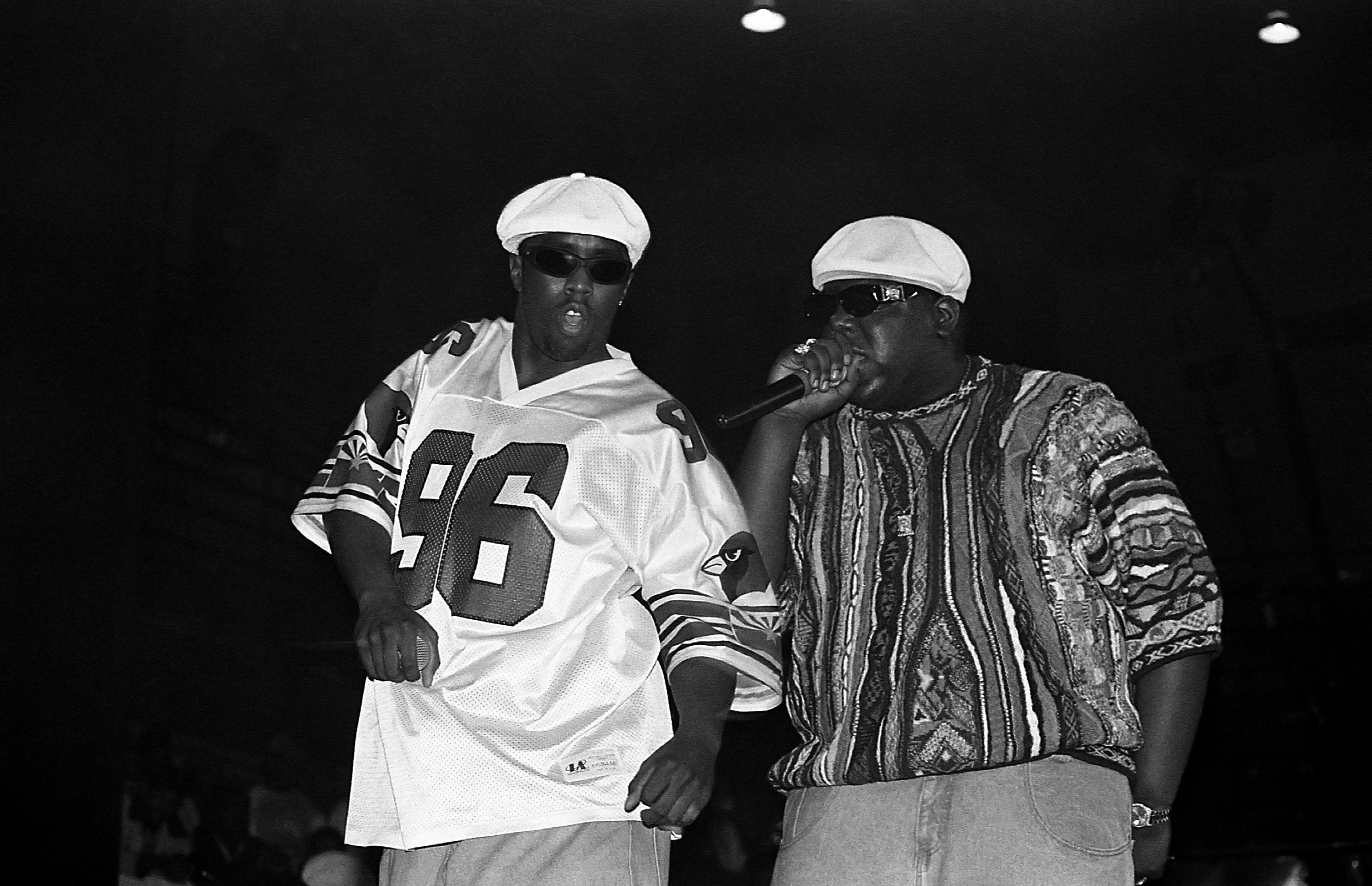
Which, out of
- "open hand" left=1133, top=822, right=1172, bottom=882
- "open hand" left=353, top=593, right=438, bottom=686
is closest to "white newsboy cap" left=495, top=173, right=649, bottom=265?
"open hand" left=353, top=593, right=438, bottom=686

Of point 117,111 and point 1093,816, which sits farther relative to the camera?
point 117,111

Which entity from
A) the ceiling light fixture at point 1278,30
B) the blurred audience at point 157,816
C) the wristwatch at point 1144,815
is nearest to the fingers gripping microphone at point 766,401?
the wristwatch at point 1144,815

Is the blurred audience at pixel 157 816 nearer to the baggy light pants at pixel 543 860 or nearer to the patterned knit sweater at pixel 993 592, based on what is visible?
the baggy light pants at pixel 543 860

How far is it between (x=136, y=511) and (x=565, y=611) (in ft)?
6.88

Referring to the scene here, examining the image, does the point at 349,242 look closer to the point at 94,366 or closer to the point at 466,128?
the point at 466,128

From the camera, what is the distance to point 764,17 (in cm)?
434

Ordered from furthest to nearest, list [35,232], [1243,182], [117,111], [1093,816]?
[1243,182]
[117,111]
[35,232]
[1093,816]

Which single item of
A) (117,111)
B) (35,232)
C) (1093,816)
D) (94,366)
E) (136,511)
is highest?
(117,111)

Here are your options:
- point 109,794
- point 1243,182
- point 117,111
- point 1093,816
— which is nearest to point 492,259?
point 117,111

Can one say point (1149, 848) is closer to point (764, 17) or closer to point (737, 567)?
point (737, 567)

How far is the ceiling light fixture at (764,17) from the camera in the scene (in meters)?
4.32

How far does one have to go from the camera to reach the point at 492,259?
4.40m

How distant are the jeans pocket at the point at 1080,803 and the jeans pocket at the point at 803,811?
0.81 ft

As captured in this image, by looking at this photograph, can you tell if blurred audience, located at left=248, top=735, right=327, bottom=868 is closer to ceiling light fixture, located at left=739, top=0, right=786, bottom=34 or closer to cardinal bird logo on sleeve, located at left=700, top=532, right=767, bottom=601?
ceiling light fixture, located at left=739, top=0, right=786, bottom=34
